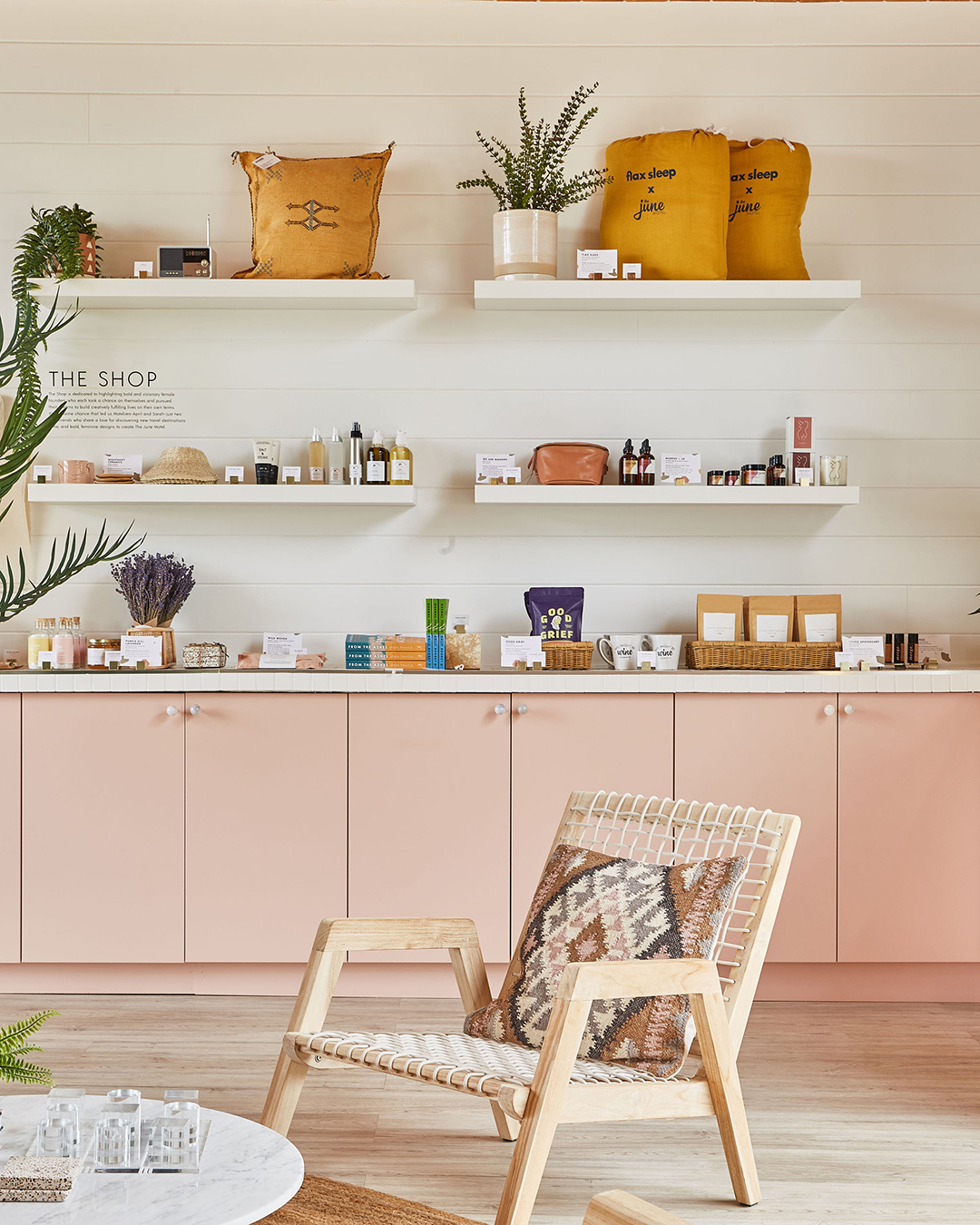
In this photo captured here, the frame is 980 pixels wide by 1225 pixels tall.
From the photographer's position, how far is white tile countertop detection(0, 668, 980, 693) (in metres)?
3.35

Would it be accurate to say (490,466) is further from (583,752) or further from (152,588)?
(152,588)

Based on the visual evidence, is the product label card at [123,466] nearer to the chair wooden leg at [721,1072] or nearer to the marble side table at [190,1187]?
the marble side table at [190,1187]

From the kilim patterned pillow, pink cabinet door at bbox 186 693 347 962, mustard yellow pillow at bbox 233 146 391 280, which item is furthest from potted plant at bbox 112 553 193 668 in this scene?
the kilim patterned pillow

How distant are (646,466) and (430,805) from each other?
130 centimetres

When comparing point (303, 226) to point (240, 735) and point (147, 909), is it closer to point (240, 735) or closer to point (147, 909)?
point (240, 735)

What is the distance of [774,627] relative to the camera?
3.58m

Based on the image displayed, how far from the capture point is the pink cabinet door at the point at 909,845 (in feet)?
11.0

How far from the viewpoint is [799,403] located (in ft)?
12.7

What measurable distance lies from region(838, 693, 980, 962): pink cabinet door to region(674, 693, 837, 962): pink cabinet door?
0.05 meters

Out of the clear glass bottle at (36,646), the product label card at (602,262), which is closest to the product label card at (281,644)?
the clear glass bottle at (36,646)

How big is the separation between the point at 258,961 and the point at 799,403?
2.55 meters

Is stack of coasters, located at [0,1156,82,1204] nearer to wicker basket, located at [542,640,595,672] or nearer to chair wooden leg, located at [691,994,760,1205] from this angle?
chair wooden leg, located at [691,994,760,1205]

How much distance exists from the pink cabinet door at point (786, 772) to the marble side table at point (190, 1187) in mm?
2020

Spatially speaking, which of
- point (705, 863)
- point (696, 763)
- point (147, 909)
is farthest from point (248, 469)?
point (705, 863)
